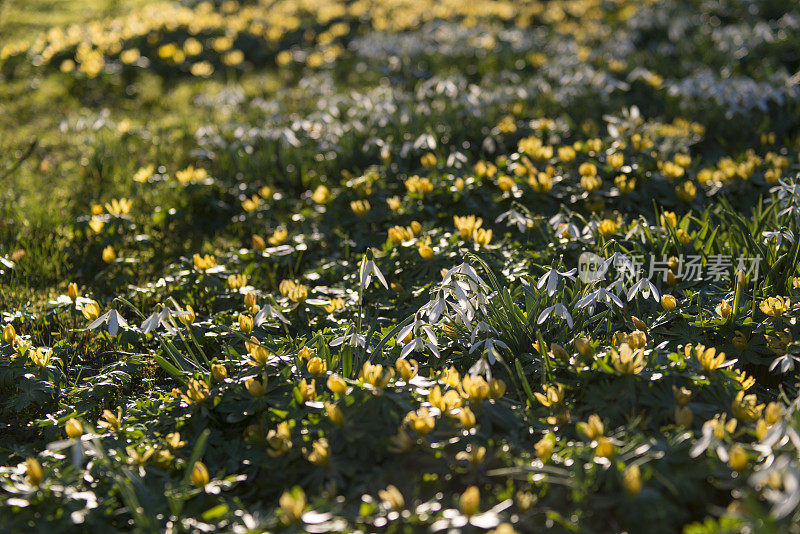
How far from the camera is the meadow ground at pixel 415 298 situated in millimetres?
1907

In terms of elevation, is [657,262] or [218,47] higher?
[218,47]

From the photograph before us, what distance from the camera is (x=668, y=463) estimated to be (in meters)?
1.88

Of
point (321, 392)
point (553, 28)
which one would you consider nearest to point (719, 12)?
point (553, 28)

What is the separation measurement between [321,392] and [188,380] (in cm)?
54

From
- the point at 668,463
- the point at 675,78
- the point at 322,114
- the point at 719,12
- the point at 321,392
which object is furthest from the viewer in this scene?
the point at 719,12

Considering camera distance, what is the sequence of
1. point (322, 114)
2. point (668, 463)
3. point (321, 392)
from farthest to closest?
point (322, 114), point (321, 392), point (668, 463)

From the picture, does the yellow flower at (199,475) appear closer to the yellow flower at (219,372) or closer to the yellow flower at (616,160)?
the yellow flower at (219,372)

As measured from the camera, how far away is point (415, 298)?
3.06 m

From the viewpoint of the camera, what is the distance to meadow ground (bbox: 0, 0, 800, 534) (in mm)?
1907

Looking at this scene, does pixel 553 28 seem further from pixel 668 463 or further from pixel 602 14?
pixel 668 463

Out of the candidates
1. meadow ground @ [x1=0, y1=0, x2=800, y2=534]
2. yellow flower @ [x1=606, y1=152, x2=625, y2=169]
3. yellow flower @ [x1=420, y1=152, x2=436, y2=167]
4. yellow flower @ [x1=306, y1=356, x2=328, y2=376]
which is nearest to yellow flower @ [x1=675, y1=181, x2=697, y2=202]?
meadow ground @ [x1=0, y1=0, x2=800, y2=534]

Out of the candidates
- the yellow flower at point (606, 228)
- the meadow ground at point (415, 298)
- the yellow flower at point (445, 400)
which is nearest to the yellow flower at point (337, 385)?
the meadow ground at point (415, 298)

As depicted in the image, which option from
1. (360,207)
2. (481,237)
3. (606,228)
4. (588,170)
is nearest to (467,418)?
(481,237)

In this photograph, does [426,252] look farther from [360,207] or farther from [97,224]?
[97,224]
